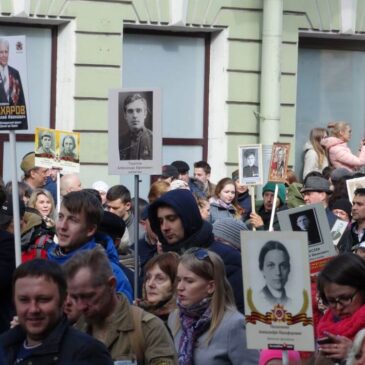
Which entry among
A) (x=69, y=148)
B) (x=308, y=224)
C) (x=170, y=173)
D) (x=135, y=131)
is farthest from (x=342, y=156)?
(x=308, y=224)

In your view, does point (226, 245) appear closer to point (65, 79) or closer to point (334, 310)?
point (334, 310)

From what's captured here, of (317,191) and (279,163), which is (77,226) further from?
(279,163)

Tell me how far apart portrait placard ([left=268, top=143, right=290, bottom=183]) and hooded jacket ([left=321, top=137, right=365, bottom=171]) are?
245cm

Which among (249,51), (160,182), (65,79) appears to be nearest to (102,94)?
(65,79)

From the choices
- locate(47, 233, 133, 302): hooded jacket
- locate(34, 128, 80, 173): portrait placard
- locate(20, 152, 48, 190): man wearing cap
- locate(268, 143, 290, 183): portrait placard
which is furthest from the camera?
locate(268, 143, 290, 183): portrait placard

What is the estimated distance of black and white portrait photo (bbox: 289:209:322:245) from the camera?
7.80 metres

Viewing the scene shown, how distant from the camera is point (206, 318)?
652 cm

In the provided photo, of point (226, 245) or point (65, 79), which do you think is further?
point (65, 79)

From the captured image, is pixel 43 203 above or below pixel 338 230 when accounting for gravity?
above

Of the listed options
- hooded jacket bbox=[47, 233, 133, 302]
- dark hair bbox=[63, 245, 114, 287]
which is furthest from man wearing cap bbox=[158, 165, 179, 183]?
dark hair bbox=[63, 245, 114, 287]

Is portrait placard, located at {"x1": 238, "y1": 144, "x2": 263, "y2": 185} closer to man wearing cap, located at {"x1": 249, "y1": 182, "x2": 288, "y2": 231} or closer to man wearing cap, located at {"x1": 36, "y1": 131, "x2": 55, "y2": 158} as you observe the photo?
man wearing cap, located at {"x1": 249, "y1": 182, "x2": 288, "y2": 231}

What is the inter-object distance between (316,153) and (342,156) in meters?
1.07

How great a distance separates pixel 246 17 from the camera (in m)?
18.4

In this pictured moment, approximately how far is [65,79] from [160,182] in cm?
584
